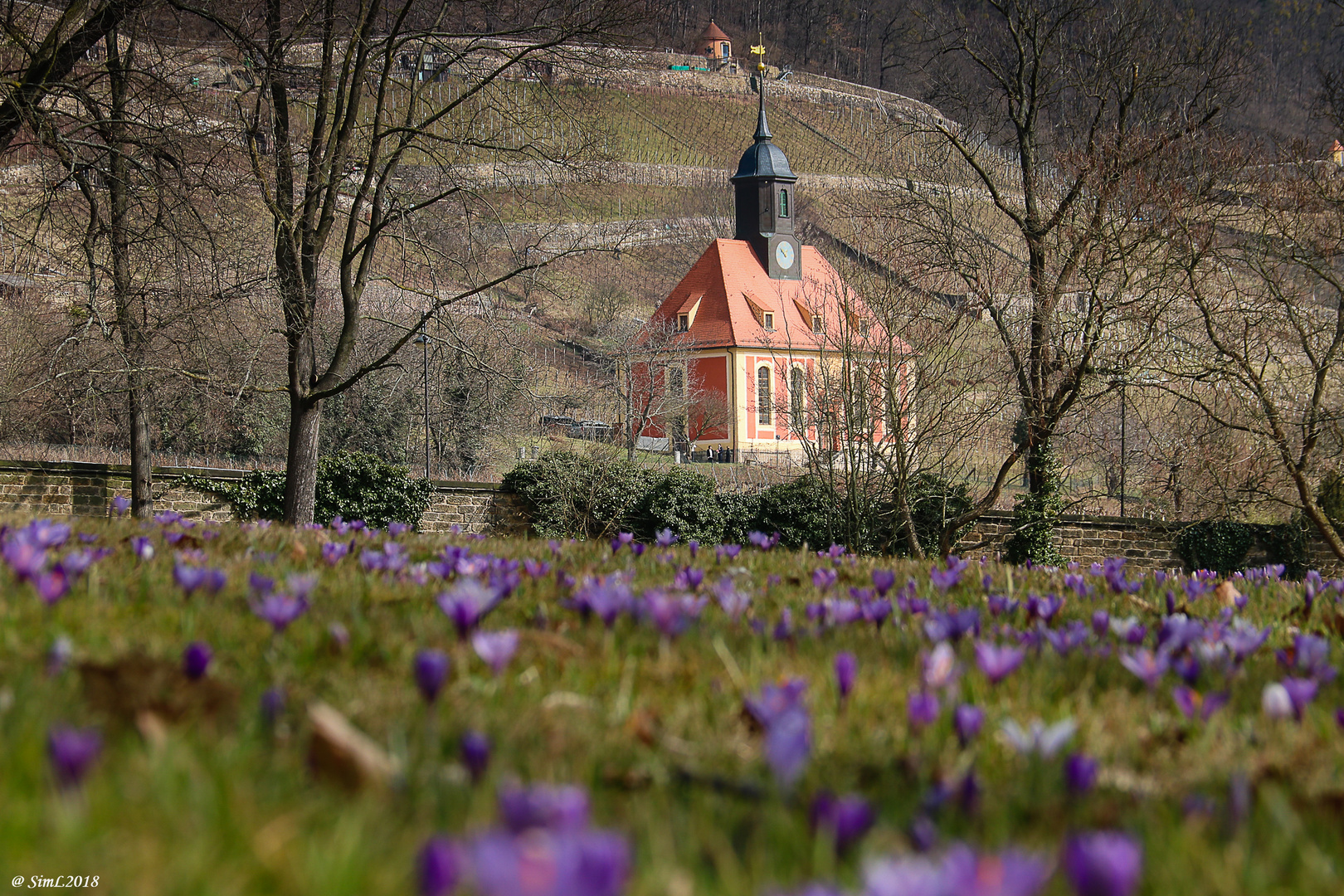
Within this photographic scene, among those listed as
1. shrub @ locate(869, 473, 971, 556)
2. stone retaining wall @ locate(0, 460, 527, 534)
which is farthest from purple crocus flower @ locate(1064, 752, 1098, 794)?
stone retaining wall @ locate(0, 460, 527, 534)

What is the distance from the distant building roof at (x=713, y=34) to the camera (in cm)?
14575

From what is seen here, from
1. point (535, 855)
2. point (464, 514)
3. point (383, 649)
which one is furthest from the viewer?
point (464, 514)

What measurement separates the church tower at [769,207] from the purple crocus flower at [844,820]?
57.2 metres

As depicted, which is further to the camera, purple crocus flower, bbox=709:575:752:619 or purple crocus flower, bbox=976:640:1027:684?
purple crocus flower, bbox=709:575:752:619

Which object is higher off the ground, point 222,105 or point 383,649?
point 222,105

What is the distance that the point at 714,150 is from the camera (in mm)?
115188

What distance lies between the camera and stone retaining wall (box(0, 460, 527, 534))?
19859 millimetres

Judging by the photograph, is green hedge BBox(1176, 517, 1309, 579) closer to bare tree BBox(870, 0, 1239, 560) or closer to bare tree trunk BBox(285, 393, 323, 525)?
bare tree BBox(870, 0, 1239, 560)

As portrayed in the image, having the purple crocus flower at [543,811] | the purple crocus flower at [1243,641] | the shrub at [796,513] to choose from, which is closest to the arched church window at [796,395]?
the shrub at [796,513]

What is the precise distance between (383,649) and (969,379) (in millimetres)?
14162

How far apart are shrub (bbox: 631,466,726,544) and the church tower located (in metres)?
37.9

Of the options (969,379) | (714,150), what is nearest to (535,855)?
(969,379)

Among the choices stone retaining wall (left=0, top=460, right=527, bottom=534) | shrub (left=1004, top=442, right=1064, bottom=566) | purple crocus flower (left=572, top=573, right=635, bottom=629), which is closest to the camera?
purple crocus flower (left=572, top=573, right=635, bottom=629)

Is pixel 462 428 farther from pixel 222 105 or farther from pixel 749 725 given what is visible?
pixel 749 725
